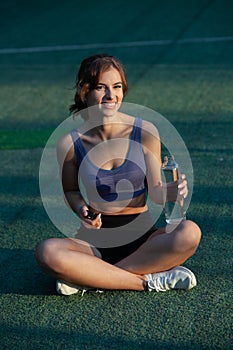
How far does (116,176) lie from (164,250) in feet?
1.33

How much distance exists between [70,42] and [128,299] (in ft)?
22.5

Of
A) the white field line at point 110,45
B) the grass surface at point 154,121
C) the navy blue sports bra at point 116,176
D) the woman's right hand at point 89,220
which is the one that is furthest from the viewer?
the white field line at point 110,45

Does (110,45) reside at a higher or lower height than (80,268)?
lower

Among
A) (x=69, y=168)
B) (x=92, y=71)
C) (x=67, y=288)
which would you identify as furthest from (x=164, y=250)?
(x=92, y=71)

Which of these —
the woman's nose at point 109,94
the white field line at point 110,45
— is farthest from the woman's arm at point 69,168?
the white field line at point 110,45

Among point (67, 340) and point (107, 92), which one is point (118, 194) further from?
point (67, 340)

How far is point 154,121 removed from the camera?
5.85 metres

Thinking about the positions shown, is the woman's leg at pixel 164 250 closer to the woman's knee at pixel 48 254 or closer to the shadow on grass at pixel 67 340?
the woman's knee at pixel 48 254

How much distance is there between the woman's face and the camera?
3.19m

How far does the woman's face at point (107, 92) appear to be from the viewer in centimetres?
319

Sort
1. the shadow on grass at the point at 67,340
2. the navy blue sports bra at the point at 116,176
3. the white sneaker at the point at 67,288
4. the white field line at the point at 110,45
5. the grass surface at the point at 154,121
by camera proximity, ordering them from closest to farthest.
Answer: the shadow on grass at the point at 67,340
the grass surface at the point at 154,121
the white sneaker at the point at 67,288
the navy blue sports bra at the point at 116,176
the white field line at the point at 110,45

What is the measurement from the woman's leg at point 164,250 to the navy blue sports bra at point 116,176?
0.24m

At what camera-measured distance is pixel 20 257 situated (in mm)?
3623

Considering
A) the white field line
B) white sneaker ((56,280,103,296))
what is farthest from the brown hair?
the white field line
